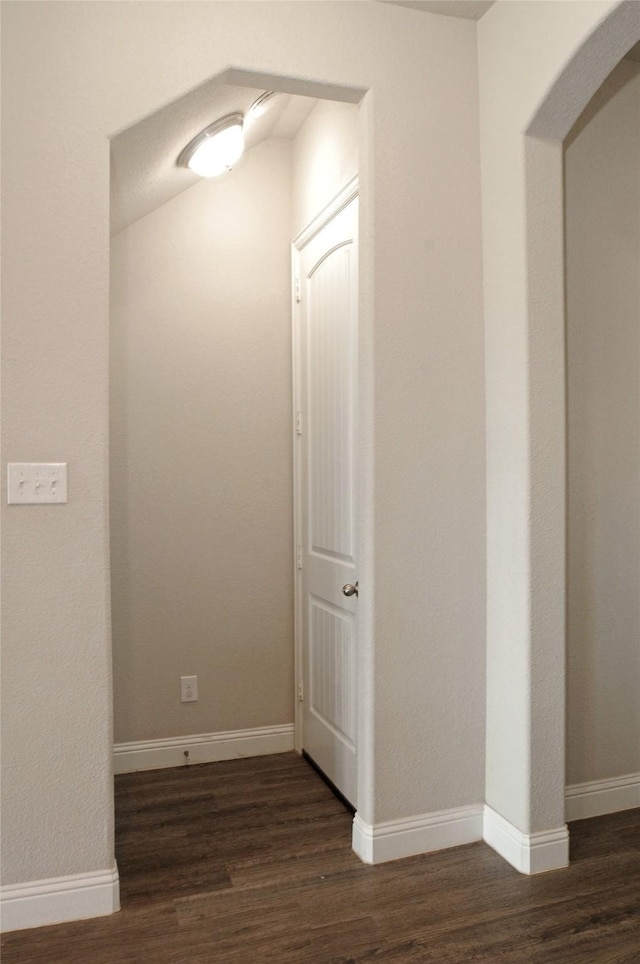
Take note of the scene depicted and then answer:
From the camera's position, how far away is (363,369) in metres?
2.43

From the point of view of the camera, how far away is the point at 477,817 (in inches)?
100

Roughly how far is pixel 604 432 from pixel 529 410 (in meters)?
0.55

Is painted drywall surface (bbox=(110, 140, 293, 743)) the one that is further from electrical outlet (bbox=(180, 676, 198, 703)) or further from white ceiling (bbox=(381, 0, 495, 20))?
white ceiling (bbox=(381, 0, 495, 20))

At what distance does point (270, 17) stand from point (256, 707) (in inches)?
104

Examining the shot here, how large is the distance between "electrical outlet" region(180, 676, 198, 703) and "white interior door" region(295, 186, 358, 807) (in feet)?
1.52

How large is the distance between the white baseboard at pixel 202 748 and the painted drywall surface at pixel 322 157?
222cm

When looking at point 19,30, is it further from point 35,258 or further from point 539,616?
point 539,616

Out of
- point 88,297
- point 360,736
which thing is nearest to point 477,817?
point 360,736

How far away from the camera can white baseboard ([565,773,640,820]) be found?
2678mm

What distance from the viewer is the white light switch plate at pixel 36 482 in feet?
6.68

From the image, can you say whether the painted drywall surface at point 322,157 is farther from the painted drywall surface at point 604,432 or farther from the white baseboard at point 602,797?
the white baseboard at point 602,797

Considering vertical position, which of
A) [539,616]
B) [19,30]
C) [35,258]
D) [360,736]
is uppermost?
[19,30]

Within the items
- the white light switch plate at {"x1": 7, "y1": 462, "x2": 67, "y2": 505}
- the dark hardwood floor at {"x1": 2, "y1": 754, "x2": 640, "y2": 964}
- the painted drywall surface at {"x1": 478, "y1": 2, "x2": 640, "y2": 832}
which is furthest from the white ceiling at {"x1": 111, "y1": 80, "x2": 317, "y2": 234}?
the dark hardwood floor at {"x1": 2, "y1": 754, "x2": 640, "y2": 964}

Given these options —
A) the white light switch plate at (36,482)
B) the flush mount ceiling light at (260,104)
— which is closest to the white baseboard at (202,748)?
the white light switch plate at (36,482)
